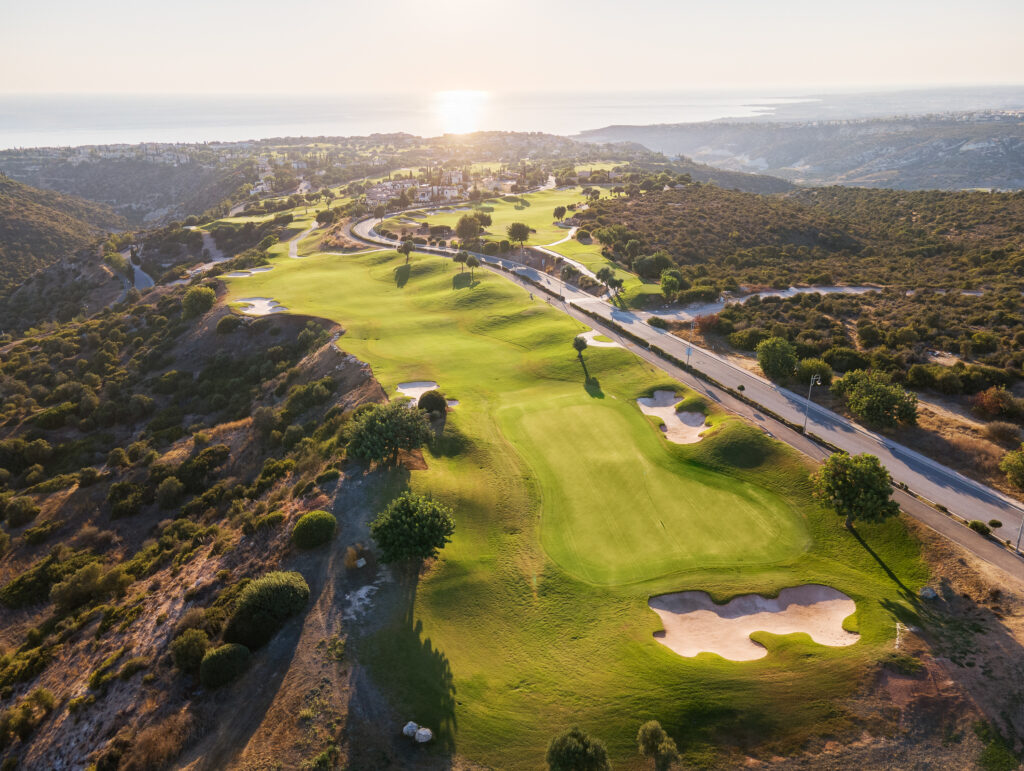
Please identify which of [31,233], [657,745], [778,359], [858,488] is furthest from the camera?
[31,233]

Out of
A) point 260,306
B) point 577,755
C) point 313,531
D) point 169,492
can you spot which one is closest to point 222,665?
point 313,531

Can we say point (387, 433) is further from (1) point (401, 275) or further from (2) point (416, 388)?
(1) point (401, 275)

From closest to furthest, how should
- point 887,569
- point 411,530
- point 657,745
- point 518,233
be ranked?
point 657,745 → point 411,530 → point 887,569 → point 518,233

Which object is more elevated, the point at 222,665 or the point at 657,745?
the point at 657,745

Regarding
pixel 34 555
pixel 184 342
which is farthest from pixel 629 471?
pixel 184 342

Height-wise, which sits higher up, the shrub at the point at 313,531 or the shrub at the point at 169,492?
the shrub at the point at 313,531

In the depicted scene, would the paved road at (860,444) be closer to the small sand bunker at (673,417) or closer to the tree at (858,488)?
the small sand bunker at (673,417)

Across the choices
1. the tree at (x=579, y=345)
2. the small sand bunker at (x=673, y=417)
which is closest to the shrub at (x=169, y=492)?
the tree at (x=579, y=345)
